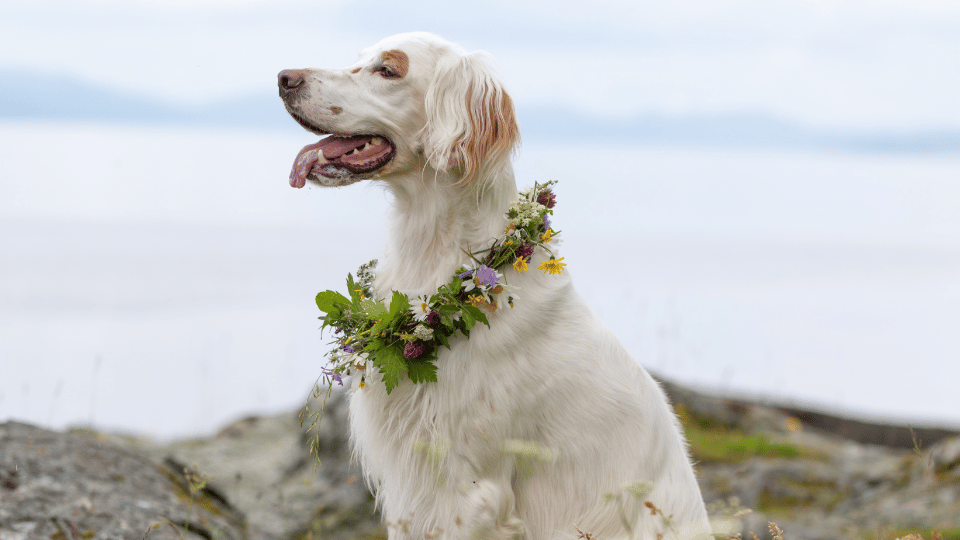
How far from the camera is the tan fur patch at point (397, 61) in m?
3.22

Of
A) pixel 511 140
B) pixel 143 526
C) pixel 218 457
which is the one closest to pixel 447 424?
pixel 511 140

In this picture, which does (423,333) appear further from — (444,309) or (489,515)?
(489,515)

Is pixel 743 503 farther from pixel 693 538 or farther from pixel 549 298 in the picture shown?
pixel 693 538

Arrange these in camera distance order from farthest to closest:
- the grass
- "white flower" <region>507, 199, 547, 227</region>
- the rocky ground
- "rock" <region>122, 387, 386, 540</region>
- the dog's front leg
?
the grass, "rock" <region>122, 387, 386, 540</region>, the rocky ground, "white flower" <region>507, 199, 547, 227</region>, the dog's front leg

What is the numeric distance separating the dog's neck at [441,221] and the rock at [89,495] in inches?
53.8

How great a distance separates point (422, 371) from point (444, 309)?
10.1 inches

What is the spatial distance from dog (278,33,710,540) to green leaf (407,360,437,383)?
0.06 metres

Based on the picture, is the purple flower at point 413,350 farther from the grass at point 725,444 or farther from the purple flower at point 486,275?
the grass at point 725,444

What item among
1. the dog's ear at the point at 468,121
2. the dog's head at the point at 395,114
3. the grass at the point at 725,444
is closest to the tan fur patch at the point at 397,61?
the dog's head at the point at 395,114

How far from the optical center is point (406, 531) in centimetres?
332

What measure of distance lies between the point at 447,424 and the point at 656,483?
2.75 ft

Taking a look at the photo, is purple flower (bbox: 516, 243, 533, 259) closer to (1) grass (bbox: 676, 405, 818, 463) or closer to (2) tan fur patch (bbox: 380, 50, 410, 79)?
(2) tan fur patch (bbox: 380, 50, 410, 79)

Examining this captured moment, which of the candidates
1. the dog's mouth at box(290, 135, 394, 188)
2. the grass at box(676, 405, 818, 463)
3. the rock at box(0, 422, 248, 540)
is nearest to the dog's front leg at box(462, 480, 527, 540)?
the rock at box(0, 422, 248, 540)

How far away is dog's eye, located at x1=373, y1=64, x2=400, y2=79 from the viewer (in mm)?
3230
